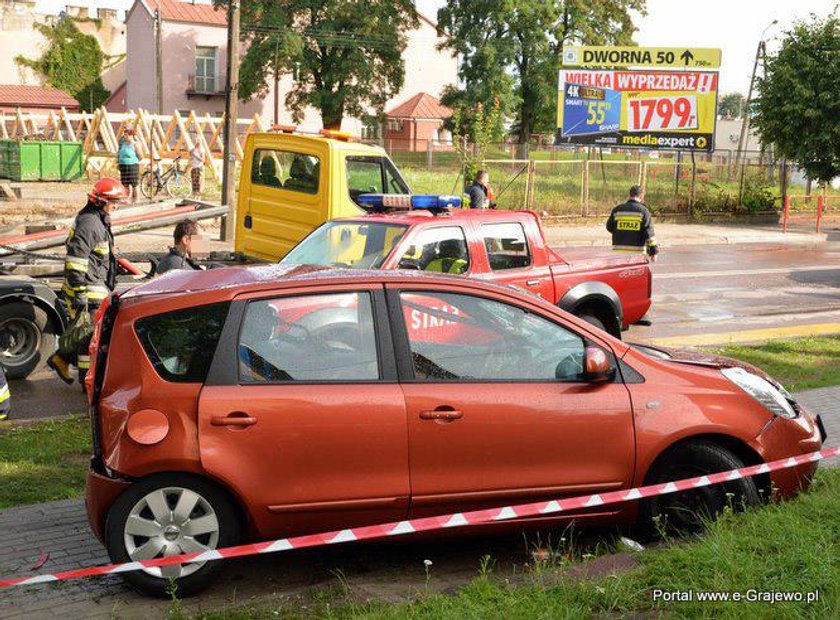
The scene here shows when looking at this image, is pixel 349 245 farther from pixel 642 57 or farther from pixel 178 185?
pixel 642 57

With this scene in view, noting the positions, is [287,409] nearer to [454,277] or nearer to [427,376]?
[427,376]

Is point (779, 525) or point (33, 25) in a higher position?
point (33, 25)

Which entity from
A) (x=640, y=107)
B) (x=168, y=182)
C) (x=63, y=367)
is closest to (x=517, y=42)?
(x=640, y=107)

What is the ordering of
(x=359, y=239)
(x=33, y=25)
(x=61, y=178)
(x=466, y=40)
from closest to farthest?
(x=359, y=239)
(x=61, y=178)
(x=466, y=40)
(x=33, y=25)

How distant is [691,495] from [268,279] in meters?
2.41

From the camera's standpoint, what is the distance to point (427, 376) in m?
5.27

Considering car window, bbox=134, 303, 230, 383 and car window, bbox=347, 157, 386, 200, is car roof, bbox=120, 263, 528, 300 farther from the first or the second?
car window, bbox=347, 157, 386, 200

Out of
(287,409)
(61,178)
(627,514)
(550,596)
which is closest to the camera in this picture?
(550,596)

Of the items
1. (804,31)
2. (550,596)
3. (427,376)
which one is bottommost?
(550,596)

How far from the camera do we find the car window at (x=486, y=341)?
536 cm

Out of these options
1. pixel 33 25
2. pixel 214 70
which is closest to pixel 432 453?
pixel 214 70

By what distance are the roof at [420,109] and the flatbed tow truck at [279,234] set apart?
57.0m

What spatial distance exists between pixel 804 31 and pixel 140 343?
34148 mm

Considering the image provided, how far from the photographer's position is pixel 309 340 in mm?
5215
